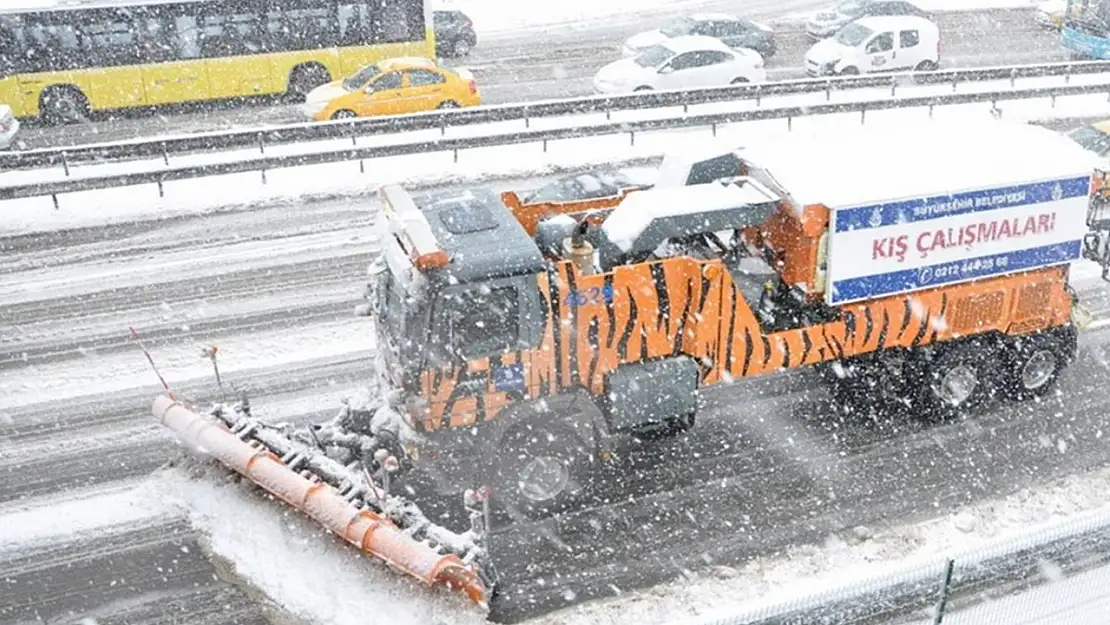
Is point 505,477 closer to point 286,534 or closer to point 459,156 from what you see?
point 286,534

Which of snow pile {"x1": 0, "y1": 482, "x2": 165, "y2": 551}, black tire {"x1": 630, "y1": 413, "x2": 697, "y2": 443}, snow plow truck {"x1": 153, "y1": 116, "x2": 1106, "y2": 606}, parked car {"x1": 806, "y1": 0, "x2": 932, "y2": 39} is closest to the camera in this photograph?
snow plow truck {"x1": 153, "y1": 116, "x2": 1106, "y2": 606}

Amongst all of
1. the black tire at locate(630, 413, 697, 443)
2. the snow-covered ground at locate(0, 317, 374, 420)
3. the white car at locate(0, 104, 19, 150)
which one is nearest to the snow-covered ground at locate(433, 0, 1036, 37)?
the white car at locate(0, 104, 19, 150)

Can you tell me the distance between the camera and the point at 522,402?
10.5 metres

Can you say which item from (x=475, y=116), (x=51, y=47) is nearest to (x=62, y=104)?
(x=51, y=47)

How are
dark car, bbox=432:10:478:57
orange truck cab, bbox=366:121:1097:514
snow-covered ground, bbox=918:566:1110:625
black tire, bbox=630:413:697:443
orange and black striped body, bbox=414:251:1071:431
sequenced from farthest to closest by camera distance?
dark car, bbox=432:10:478:57, black tire, bbox=630:413:697:443, orange and black striped body, bbox=414:251:1071:431, orange truck cab, bbox=366:121:1097:514, snow-covered ground, bbox=918:566:1110:625

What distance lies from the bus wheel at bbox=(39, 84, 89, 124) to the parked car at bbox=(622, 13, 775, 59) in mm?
13638

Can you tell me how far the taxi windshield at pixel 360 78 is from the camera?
23.3 m

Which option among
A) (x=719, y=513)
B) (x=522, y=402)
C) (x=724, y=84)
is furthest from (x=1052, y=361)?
(x=724, y=84)

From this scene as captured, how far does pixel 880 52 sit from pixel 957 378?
15.6 m

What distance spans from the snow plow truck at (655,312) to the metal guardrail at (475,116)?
32.0ft

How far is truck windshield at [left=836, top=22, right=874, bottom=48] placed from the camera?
26188mm

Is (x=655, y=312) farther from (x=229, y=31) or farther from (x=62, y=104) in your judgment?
(x=62, y=104)

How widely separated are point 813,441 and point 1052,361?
3148 mm

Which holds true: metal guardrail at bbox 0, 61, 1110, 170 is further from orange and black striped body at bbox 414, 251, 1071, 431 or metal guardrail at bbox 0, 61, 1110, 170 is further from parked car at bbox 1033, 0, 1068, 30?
orange and black striped body at bbox 414, 251, 1071, 431
